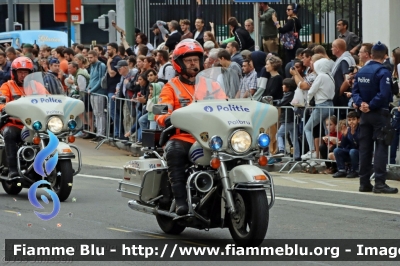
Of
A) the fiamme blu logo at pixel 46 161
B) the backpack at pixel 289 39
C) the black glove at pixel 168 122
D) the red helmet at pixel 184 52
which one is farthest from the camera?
the backpack at pixel 289 39

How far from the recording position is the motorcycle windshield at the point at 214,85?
9.21 meters

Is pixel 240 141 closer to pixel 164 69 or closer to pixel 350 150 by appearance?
pixel 350 150

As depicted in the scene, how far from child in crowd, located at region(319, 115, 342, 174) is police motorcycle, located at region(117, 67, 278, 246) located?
275 inches

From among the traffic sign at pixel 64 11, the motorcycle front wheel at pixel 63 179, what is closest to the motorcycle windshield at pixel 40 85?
the motorcycle front wheel at pixel 63 179

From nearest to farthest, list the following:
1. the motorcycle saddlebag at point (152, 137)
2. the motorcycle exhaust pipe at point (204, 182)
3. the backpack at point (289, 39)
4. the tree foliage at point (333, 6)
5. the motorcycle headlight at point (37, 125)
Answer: the motorcycle exhaust pipe at point (204, 182) < the motorcycle saddlebag at point (152, 137) < the motorcycle headlight at point (37, 125) < the backpack at point (289, 39) < the tree foliage at point (333, 6)

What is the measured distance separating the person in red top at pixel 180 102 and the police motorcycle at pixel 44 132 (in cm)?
285

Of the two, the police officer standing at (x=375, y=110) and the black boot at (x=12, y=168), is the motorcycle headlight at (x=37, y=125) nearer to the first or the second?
the black boot at (x=12, y=168)

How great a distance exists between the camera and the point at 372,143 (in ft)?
44.9

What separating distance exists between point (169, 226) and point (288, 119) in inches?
297

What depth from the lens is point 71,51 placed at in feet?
79.3

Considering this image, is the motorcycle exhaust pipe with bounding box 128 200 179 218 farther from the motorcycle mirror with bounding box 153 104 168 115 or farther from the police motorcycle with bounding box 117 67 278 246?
the motorcycle mirror with bounding box 153 104 168 115

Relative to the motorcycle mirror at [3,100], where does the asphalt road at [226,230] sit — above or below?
below

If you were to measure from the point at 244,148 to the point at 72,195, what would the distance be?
17.4ft

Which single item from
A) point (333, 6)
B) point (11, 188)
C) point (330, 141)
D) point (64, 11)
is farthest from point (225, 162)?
point (64, 11)
